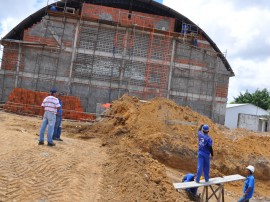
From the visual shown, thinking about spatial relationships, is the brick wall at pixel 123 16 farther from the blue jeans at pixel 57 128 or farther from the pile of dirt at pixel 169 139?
the blue jeans at pixel 57 128

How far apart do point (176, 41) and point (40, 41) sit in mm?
11053

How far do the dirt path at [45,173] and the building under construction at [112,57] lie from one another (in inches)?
664

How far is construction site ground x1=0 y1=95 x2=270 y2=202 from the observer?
282 inches

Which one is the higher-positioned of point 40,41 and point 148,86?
point 40,41

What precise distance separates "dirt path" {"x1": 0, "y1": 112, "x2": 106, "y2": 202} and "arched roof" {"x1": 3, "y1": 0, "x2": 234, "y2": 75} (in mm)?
20452

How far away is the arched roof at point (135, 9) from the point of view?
2883 centimetres

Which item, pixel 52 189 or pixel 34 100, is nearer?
pixel 52 189

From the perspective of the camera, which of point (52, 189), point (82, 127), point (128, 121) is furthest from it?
point (82, 127)

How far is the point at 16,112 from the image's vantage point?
23062mm

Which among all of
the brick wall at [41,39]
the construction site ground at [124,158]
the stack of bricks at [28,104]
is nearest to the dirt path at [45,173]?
the construction site ground at [124,158]

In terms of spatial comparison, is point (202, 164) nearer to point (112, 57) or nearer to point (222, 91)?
point (112, 57)

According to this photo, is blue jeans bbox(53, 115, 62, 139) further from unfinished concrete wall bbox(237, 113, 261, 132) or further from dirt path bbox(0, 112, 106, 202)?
unfinished concrete wall bbox(237, 113, 261, 132)

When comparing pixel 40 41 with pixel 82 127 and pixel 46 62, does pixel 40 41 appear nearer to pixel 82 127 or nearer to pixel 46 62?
pixel 46 62

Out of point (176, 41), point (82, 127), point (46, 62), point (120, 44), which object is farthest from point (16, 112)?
point (176, 41)
